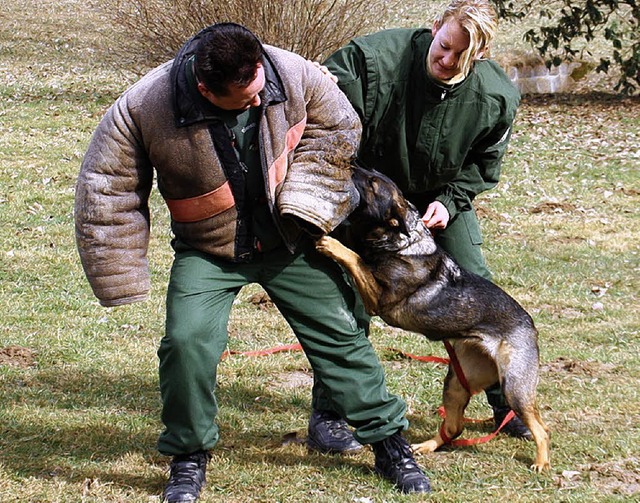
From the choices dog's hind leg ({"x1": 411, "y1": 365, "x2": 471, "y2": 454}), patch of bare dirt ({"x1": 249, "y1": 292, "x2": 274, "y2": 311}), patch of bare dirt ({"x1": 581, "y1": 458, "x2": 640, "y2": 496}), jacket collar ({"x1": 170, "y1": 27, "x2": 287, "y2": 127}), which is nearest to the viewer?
jacket collar ({"x1": 170, "y1": 27, "x2": 287, "y2": 127})

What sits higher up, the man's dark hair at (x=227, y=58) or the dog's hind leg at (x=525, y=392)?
the man's dark hair at (x=227, y=58)

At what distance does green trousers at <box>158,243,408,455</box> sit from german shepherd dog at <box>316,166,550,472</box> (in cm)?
28

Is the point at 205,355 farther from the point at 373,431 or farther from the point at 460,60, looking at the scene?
the point at 460,60

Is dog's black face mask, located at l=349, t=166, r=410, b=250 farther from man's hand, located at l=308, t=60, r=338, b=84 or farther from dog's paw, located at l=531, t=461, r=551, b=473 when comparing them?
dog's paw, located at l=531, t=461, r=551, b=473

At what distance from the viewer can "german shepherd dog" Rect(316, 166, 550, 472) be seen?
15.3ft

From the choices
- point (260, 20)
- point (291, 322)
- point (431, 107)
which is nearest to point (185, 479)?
point (291, 322)

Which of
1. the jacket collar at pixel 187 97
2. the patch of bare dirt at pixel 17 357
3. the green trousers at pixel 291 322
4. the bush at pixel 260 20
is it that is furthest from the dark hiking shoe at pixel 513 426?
the bush at pixel 260 20

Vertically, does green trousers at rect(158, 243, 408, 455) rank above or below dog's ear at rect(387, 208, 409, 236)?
below

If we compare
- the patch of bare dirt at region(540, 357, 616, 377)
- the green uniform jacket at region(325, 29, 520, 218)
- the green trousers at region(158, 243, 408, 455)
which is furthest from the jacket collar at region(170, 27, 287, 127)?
the patch of bare dirt at region(540, 357, 616, 377)

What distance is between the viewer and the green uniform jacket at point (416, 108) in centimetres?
454

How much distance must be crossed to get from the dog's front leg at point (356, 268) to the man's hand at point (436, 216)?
43cm

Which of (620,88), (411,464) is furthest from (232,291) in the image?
(620,88)

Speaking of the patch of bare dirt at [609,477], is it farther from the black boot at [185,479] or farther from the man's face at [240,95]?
the man's face at [240,95]

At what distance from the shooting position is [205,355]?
3980 millimetres
